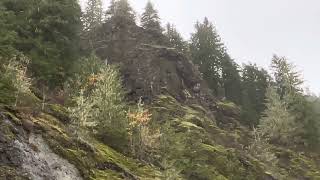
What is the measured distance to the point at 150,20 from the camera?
82.1 m

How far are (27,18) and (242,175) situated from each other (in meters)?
27.1

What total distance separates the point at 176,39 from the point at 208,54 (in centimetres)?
702

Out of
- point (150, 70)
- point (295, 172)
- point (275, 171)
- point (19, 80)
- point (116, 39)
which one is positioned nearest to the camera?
point (19, 80)

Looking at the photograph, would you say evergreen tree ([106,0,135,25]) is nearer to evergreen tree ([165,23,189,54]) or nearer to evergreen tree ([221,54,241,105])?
evergreen tree ([165,23,189,54])

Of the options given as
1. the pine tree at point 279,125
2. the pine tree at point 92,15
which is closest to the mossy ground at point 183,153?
the pine tree at point 279,125

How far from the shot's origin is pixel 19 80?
1230 inches

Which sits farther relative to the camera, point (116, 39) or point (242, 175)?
point (116, 39)

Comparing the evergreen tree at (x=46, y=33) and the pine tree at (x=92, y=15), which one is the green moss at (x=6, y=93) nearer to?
the evergreen tree at (x=46, y=33)

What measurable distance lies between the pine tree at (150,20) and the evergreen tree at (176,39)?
540cm

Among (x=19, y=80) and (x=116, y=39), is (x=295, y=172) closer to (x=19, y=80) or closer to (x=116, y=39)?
(x=116, y=39)

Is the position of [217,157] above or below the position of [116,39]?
below

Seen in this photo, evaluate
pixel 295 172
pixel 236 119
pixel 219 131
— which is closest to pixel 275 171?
pixel 295 172

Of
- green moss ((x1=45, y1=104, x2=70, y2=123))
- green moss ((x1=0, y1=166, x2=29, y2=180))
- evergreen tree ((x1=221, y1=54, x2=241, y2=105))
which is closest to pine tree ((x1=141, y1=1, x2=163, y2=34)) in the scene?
evergreen tree ((x1=221, y1=54, x2=241, y2=105))

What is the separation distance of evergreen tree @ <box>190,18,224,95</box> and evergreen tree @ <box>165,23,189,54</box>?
2437 mm
